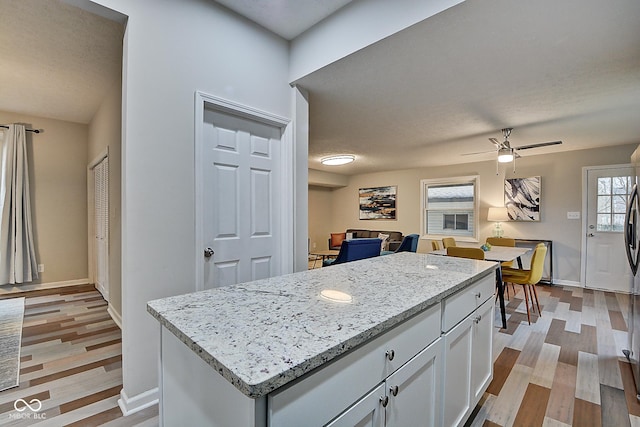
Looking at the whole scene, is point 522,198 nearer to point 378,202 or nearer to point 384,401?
point 378,202

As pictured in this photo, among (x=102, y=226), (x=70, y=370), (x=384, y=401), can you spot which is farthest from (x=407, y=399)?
(x=102, y=226)

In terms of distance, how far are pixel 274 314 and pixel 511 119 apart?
3.63 m

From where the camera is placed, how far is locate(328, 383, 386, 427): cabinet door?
2.56ft

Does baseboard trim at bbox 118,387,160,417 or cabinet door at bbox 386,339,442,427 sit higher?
cabinet door at bbox 386,339,442,427

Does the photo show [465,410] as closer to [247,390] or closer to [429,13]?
[247,390]

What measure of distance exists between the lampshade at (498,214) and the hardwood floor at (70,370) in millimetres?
5517

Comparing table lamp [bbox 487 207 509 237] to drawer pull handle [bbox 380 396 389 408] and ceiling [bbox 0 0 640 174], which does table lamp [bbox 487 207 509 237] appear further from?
drawer pull handle [bbox 380 396 389 408]

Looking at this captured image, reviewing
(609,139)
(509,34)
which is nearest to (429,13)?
(509,34)

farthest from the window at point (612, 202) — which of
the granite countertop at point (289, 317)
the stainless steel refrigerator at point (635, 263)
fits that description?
the granite countertop at point (289, 317)

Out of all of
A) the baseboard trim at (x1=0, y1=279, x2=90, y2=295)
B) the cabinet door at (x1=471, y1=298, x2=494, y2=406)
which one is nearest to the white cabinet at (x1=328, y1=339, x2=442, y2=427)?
the cabinet door at (x1=471, y1=298, x2=494, y2=406)

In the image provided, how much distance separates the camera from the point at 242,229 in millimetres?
2281

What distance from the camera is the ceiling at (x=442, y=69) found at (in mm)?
1715

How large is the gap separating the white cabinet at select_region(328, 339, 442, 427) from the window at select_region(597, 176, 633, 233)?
5.11 m

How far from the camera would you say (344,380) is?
784 mm
